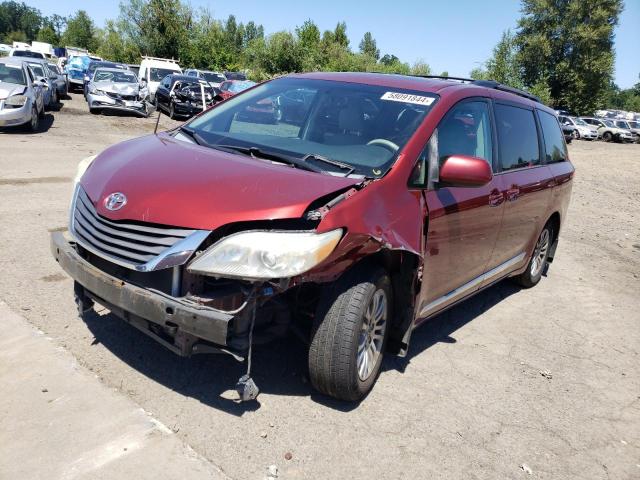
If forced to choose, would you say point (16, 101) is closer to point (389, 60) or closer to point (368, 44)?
point (389, 60)

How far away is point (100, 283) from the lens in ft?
10.4

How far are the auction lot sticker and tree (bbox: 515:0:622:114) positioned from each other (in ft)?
175

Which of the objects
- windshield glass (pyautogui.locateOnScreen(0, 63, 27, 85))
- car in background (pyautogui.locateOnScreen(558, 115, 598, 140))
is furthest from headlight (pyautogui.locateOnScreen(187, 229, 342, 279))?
car in background (pyautogui.locateOnScreen(558, 115, 598, 140))

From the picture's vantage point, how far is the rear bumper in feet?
9.24

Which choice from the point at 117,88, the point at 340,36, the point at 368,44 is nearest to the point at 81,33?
the point at 340,36

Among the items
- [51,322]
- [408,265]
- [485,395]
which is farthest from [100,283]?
[485,395]

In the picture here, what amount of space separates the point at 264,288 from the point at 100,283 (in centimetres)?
94

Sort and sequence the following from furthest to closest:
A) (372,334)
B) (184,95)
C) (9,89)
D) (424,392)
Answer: (184,95), (9,89), (424,392), (372,334)

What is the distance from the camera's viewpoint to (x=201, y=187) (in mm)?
3141

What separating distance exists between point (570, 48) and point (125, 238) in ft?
198

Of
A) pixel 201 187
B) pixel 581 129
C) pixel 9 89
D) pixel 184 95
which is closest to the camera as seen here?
pixel 201 187

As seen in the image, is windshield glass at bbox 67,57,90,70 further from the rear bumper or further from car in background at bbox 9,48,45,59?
the rear bumper

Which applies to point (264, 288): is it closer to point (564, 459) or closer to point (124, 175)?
point (124, 175)

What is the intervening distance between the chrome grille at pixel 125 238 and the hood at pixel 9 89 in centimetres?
1156
